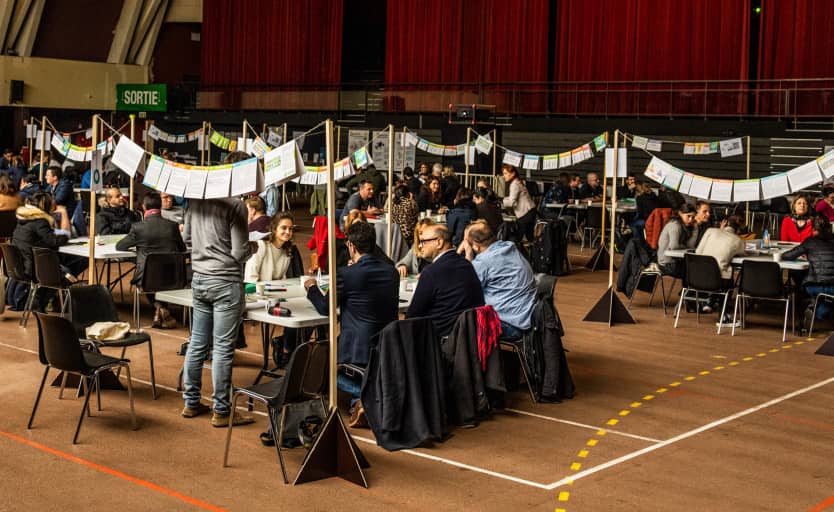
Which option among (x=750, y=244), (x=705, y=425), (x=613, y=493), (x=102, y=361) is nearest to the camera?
(x=613, y=493)

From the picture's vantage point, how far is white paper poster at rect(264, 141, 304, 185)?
5.34m

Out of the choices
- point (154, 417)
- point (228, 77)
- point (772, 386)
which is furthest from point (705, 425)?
point (228, 77)

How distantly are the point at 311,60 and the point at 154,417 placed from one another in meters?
23.0

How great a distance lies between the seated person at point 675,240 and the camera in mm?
10789

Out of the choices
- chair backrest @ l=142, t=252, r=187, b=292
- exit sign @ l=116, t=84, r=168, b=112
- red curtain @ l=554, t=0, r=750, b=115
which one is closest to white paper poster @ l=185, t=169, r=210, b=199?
chair backrest @ l=142, t=252, r=187, b=292

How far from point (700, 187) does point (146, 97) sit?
73.5 feet

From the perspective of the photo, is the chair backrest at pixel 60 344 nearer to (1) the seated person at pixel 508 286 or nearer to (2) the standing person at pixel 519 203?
(1) the seated person at pixel 508 286

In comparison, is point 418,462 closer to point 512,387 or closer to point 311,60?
point 512,387

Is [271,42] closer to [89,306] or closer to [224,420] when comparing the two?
[89,306]

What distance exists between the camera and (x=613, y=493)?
5.36 metres

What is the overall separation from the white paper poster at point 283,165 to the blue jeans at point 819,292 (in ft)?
19.4

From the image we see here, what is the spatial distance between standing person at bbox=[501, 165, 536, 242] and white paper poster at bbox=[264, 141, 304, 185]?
8.42 meters

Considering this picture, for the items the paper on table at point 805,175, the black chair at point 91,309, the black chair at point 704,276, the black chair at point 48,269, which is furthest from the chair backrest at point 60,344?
the paper on table at point 805,175

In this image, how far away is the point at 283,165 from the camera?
5410 mm
